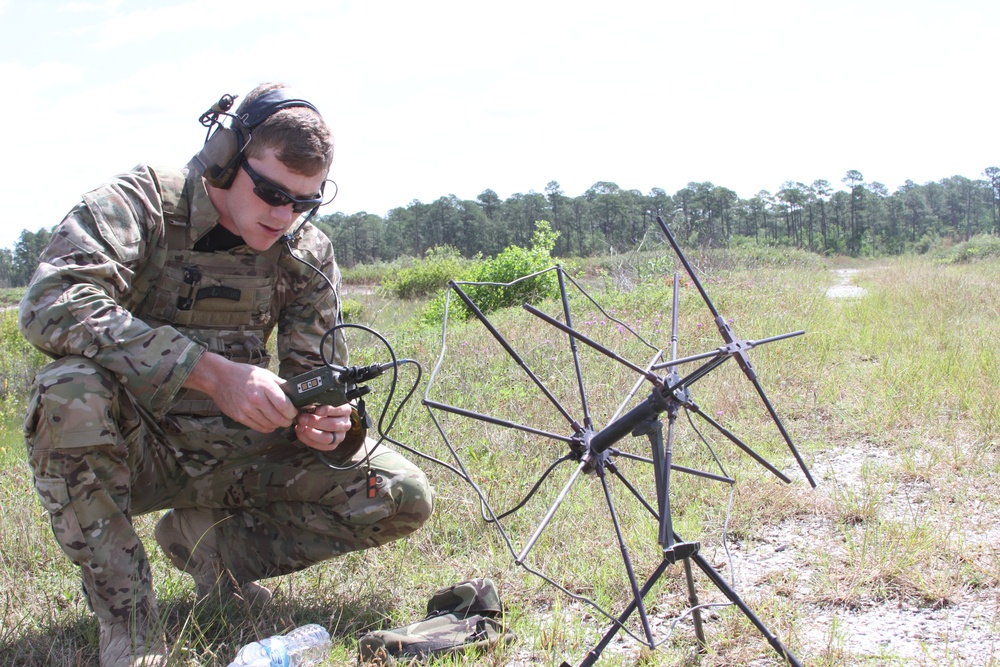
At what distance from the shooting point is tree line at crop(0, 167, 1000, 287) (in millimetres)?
31641

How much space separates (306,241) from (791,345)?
381 cm

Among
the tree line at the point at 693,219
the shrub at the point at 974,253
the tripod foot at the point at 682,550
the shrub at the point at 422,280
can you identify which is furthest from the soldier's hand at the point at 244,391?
the tree line at the point at 693,219

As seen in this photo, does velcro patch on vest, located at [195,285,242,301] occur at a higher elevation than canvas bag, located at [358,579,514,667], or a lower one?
higher

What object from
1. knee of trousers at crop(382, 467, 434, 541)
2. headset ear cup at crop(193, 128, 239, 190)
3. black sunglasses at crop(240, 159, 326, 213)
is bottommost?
knee of trousers at crop(382, 467, 434, 541)

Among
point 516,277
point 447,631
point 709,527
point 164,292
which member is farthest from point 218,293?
point 516,277

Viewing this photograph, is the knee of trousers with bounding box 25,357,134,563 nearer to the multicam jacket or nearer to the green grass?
the multicam jacket

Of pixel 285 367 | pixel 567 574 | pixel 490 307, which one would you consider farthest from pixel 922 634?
pixel 490 307

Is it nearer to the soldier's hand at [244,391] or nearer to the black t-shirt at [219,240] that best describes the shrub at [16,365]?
the black t-shirt at [219,240]

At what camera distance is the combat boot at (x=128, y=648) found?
77.0 inches

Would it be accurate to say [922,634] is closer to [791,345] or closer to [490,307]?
[791,345]

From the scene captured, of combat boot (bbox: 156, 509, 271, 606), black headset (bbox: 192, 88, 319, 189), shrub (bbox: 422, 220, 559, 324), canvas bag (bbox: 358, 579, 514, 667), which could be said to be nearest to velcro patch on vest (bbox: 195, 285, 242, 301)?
black headset (bbox: 192, 88, 319, 189)

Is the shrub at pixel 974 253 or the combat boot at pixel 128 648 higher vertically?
the shrub at pixel 974 253

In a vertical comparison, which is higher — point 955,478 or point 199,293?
point 199,293

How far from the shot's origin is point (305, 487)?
2514 millimetres
